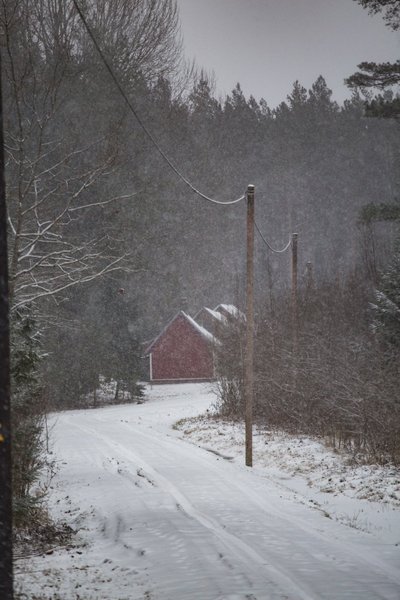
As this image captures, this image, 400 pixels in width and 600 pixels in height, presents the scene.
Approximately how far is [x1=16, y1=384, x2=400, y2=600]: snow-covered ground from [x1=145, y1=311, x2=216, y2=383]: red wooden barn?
32080 millimetres

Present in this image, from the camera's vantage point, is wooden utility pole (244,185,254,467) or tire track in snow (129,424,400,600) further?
wooden utility pole (244,185,254,467)

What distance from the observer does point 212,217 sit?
60.7 meters

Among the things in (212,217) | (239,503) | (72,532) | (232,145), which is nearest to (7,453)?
(72,532)

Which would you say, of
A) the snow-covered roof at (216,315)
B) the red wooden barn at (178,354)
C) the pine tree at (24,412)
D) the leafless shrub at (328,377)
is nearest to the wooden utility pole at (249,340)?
the leafless shrub at (328,377)

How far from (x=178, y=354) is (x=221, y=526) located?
133 ft

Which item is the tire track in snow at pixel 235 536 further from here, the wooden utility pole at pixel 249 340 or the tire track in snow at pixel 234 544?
the wooden utility pole at pixel 249 340

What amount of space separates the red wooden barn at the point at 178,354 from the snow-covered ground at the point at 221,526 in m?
32.1

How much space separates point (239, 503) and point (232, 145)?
225 feet

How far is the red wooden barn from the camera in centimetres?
Result: 4831

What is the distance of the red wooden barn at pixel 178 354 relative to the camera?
48.3 metres

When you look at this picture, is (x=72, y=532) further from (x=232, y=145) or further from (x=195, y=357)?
(x=232, y=145)

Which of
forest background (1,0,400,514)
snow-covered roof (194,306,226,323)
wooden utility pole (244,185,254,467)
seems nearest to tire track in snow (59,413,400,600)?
wooden utility pole (244,185,254,467)

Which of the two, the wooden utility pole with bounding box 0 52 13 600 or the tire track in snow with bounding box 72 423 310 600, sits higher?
the wooden utility pole with bounding box 0 52 13 600

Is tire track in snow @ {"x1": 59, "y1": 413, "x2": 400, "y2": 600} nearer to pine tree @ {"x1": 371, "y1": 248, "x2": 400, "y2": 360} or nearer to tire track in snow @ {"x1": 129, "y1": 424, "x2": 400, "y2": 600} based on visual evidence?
tire track in snow @ {"x1": 129, "y1": 424, "x2": 400, "y2": 600}
